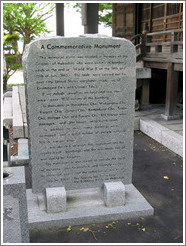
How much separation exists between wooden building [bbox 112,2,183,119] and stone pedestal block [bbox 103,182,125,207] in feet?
15.1

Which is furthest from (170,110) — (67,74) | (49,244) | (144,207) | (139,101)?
(49,244)

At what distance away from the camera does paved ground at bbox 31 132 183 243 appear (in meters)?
3.45

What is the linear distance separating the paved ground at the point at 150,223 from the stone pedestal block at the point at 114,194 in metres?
0.26

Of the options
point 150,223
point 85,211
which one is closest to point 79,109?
point 85,211

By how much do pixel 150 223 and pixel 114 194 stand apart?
1.95ft

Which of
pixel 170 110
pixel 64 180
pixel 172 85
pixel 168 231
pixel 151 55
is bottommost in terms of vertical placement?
pixel 168 231

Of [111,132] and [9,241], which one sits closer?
[9,241]

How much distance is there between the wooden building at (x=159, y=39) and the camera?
8055mm

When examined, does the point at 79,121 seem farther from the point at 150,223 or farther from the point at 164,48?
the point at 164,48

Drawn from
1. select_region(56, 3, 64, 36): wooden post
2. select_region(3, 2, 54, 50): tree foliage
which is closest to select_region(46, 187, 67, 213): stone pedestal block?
select_region(56, 3, 64, 36): wooden post

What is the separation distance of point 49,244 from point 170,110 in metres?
5.99

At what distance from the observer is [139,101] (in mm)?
10031

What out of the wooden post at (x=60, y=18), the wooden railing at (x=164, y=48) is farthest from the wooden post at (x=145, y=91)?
the wooden post at (x=60, y=18)

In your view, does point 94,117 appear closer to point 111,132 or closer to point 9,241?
point 111,132
